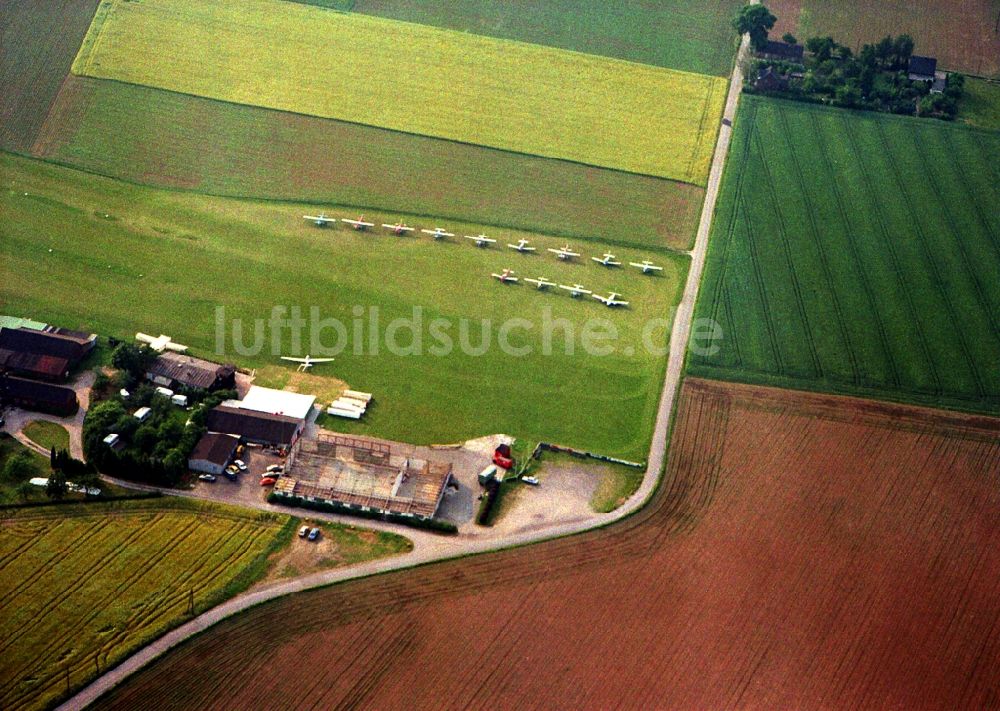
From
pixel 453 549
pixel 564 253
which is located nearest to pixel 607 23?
pixel 564 253

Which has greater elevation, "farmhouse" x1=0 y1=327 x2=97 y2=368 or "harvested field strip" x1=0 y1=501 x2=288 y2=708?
"farmhouse" x1=0 y1=327 x2=97 y2=368

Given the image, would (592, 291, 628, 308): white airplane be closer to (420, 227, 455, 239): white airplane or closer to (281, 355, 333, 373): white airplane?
(420, 227, 455, 239): white airplane

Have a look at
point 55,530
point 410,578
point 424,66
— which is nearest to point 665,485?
point 410,578

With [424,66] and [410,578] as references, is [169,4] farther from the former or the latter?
[410,578]

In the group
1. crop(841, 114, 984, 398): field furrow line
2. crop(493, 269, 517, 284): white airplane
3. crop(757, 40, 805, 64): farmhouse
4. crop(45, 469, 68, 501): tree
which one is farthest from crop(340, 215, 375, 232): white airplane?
crop(757, 40, 805, 64): farmhouse

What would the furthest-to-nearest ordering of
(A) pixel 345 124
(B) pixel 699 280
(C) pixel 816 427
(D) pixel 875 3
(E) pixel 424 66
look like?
1. (D) pixel 875 3
2. (E) pixel 424 66
3. (A) pixel 345 124
4. (B) pixel 699 280
5. (C) pixel 816 427

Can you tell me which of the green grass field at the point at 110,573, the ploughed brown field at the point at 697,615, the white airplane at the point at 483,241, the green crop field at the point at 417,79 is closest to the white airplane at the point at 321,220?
the white airplane at the point at 483,241

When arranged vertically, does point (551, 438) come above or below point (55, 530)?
above

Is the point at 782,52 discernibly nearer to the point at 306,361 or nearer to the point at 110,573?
the point at 306,361
